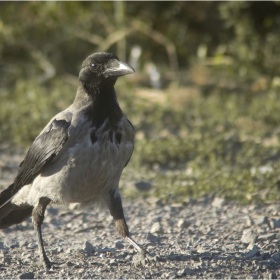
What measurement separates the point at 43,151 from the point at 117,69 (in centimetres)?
84

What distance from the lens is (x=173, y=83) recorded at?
10180mm

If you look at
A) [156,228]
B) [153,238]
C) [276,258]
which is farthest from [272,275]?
[156,228]

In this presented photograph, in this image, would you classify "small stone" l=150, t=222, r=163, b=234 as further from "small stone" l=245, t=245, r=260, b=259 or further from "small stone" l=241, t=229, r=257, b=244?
"small stone" l=245, t=245, r=260, b=259

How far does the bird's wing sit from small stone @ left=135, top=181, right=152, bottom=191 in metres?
1.76

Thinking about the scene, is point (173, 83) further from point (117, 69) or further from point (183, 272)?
point (183, 272)

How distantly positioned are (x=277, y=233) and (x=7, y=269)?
7.18 feet

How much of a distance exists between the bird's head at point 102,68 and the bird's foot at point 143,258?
135 cm

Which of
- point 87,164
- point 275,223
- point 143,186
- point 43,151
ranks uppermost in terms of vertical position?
point 43,151

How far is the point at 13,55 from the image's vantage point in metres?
11.8

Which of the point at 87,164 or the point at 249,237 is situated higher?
the point at 87,164

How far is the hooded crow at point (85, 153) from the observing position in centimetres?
443

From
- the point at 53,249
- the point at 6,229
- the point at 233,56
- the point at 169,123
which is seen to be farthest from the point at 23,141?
the point at 233,56

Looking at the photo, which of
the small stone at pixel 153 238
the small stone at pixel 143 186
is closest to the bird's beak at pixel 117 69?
the small stone at pixel 153 238

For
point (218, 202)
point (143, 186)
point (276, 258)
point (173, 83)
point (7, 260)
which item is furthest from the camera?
point (173, 83)
